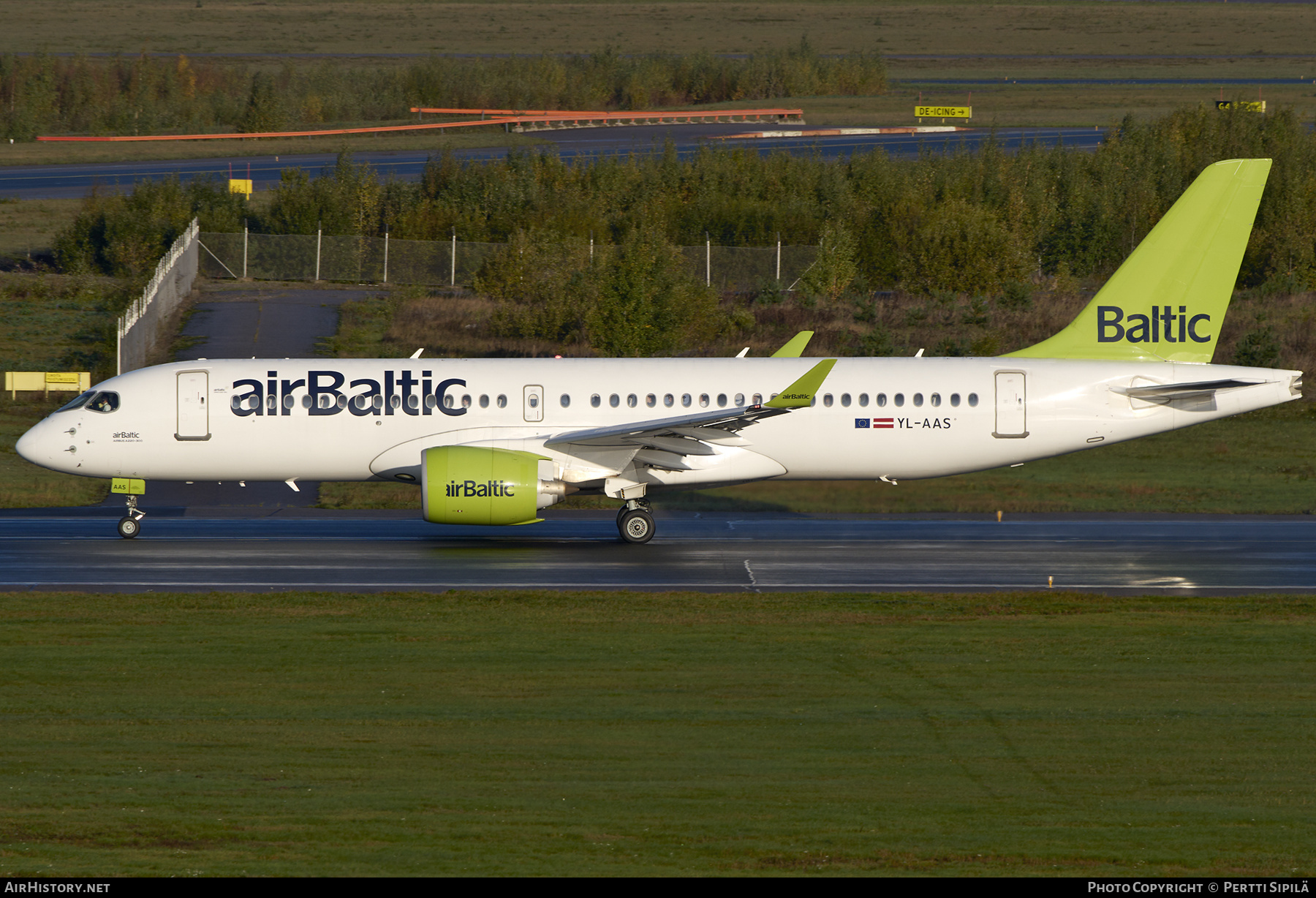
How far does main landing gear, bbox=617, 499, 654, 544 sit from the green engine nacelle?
7.69ft


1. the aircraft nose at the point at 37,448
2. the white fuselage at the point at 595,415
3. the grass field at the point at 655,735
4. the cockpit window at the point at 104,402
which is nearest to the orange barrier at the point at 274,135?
the cockpit window at the point at 104,402

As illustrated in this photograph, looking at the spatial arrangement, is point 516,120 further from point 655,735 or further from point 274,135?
point 655,735

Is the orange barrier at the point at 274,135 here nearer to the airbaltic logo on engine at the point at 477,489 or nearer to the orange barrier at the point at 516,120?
the orange barrier at the point at 516,120

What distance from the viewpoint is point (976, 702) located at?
59.1 ft

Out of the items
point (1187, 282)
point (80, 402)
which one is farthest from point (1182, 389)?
point (80, 402)

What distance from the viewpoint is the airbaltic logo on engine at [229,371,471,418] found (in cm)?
3048

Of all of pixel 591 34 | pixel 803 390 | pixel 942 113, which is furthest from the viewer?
pixel 591 34

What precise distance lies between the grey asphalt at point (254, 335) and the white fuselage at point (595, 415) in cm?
565

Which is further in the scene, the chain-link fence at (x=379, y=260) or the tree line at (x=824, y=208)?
the chain-link fence at (x=379, y=260)

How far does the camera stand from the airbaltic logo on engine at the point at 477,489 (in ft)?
92.9

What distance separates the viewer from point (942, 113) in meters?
112

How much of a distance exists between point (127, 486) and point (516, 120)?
82.7 metres

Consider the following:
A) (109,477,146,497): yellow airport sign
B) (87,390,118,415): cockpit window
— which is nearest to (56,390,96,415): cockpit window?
(87,390,118,415): cockpit window
